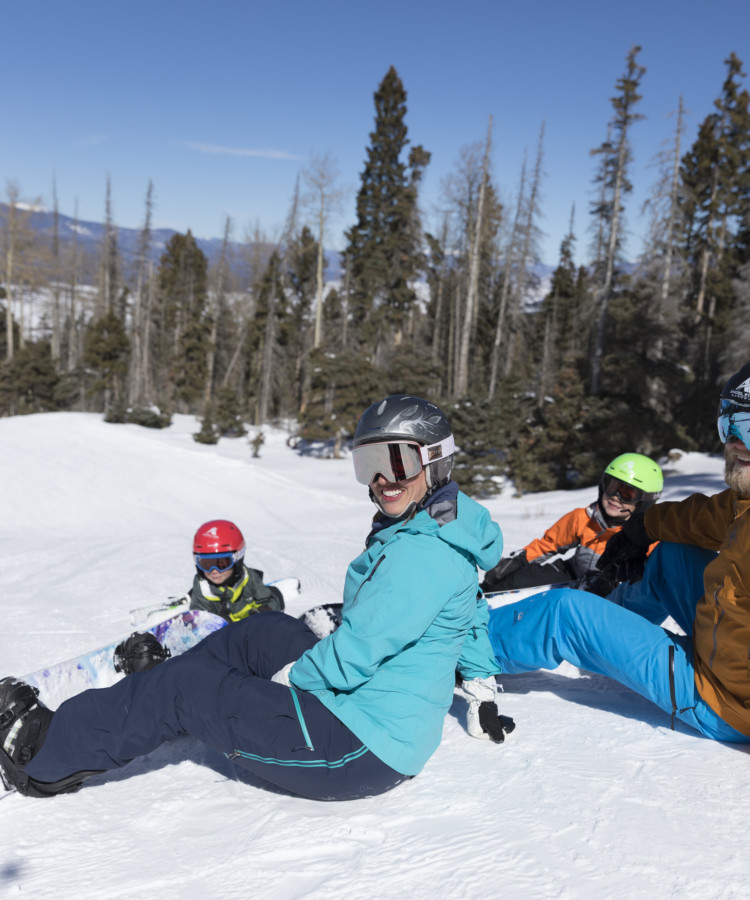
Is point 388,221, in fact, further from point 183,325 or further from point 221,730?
point 221,730

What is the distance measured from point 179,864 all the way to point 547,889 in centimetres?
106

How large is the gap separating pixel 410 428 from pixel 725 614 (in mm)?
1310

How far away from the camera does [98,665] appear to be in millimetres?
3117

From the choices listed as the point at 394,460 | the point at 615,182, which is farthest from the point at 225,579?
the point at 615,182

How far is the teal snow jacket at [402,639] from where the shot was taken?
194 cm

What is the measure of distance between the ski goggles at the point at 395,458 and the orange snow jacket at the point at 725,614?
1.07 m

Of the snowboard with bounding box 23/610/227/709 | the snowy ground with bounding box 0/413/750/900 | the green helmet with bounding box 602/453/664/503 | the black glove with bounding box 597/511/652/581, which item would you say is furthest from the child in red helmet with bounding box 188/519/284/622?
the green helmet with bounding box 602/453/664/503

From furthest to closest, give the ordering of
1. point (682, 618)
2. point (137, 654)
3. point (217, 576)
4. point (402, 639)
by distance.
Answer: point (217, 576), point (137, 654), point (682, 618), point (402, 639)

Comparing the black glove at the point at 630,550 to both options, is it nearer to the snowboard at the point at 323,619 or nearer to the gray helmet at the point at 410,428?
the gray helmet at the point at 410,428

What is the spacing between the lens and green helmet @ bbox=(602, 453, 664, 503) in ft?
13.4

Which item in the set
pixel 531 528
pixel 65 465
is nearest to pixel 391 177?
→ pixel 65 465

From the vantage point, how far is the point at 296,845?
187cm

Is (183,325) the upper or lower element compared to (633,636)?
upper

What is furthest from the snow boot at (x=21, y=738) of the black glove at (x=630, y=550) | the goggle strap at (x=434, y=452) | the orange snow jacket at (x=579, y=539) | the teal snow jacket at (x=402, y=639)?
the orange snow jacket at (x=579, y=539)
